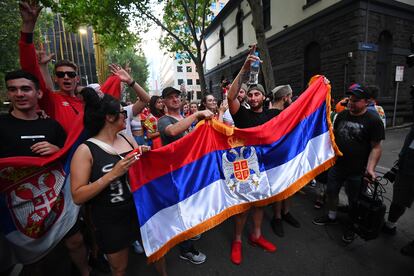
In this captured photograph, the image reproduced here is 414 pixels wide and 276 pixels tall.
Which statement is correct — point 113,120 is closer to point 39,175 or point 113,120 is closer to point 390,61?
point 39,175

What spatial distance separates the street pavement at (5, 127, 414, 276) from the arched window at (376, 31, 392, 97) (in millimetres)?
9266

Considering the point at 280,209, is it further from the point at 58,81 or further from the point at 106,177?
the point at 58,81

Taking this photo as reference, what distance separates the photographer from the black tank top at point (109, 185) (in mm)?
1849

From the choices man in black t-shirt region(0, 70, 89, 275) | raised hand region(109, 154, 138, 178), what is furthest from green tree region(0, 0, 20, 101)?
raised hand region(109, 154, 138, 178)

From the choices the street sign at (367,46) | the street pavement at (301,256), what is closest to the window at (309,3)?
the street sign at (367,46)

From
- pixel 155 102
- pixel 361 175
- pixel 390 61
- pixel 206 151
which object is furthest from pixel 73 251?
pixel 390 61

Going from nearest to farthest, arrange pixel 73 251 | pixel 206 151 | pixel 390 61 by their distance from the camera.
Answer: pixel 73 251 < pixel 206 151 < pixel 390 61

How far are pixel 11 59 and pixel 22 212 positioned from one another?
24189mm

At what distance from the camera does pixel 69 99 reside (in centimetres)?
291

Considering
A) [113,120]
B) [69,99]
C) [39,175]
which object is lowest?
[39,175]

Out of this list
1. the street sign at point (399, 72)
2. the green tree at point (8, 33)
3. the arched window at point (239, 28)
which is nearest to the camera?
the street sign at point (399, 72)

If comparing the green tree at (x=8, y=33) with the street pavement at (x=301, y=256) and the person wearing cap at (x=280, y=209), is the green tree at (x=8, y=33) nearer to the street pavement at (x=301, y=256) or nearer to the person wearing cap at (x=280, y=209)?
the street pavement at (x=301, y=256)

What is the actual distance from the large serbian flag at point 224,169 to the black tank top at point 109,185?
3.8 inches

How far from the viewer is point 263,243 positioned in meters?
3.03
